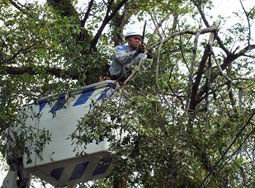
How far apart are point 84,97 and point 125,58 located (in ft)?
2.03

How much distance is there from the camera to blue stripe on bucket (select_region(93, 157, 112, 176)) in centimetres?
751

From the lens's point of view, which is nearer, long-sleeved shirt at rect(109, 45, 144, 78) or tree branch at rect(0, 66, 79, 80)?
long-sleeved shirt at rect(109, 45, 144, 78)

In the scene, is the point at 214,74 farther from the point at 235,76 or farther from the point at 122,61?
the point at 122,61

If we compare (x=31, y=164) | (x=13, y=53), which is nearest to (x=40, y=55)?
(x=13, y=53)

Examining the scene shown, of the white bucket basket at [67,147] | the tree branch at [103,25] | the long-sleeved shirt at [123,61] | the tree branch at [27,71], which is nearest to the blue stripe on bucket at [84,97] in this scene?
the white bucket basket at [67,147]

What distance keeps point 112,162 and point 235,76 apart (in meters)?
2.19

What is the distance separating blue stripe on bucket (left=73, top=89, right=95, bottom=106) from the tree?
1.17ft

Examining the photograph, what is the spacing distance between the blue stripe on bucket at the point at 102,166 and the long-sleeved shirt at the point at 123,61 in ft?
2.87

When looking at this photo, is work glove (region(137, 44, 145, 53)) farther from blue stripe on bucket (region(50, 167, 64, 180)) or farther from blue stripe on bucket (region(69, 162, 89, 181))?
blue stripe on bucket (region(50, 167, 64, 180))

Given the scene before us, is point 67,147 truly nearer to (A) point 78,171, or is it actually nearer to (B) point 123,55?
(A) point 78,171

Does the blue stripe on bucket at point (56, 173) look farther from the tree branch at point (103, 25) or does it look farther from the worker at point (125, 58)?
the tree branch at point (103, 25)

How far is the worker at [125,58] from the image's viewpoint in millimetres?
8055

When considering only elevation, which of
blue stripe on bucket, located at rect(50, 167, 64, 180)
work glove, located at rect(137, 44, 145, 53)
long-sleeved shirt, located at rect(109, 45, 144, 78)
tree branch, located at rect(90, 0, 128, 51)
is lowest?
blue stripe on bucket, located at rect(50, 167, 64, 180)

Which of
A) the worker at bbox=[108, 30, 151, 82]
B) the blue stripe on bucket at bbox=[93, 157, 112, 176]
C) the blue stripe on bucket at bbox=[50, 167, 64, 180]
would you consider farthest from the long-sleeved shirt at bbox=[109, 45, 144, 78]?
the blue stripe on bucket at bbox=[50, 167, 64, 180]
